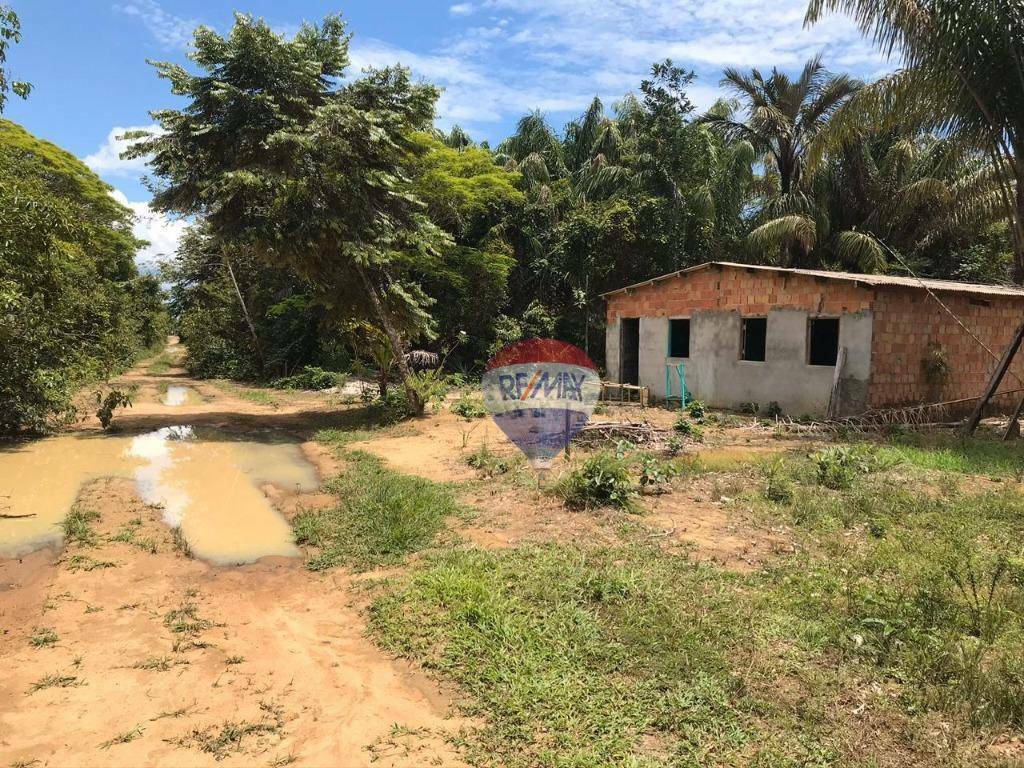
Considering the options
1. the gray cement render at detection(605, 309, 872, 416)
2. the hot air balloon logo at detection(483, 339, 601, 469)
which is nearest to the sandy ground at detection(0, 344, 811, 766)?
the hot air balloon logo at detection(483, 339, 601, 469)

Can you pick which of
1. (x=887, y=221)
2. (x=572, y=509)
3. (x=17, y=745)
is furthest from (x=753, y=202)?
(x=17, y=745)

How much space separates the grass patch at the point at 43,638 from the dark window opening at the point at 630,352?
1466 centimetres

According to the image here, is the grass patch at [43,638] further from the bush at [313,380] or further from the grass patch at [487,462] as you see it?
the bush at [313,380]

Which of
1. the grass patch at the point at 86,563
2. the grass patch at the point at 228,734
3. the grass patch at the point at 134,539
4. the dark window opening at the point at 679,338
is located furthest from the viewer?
the dark window opening at the point at 679,338

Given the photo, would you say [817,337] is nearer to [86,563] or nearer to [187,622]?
[187,622]

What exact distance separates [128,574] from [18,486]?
4728 mm

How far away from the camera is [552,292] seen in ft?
78.0

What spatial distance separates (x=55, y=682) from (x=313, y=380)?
1759 centimetres

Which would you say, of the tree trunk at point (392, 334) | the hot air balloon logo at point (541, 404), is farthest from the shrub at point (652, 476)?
the tree trunk at point (392, 334)

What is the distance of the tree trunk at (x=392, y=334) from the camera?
508 inches

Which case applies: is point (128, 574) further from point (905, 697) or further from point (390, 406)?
point (390, 406)

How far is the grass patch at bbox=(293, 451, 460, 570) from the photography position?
6.01 meters

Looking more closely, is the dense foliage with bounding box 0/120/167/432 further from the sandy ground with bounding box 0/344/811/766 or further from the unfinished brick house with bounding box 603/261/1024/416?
the unfinished brick house with bounding box 603/261/1024/416

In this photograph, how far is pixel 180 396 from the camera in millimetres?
19812
